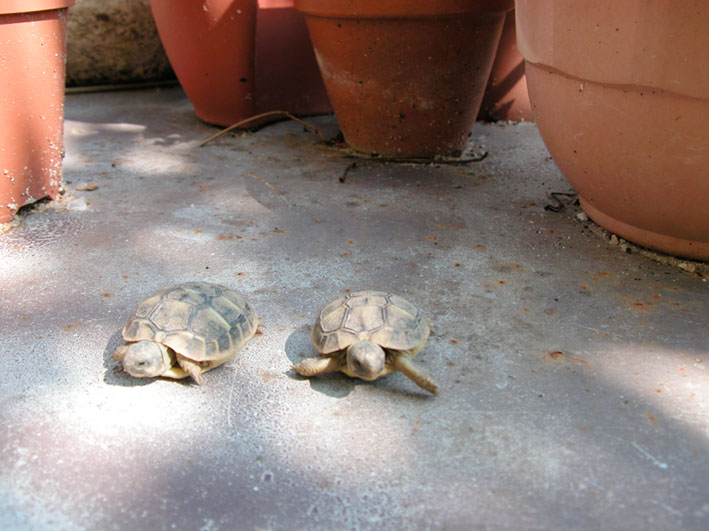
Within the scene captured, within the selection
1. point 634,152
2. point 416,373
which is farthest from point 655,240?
point 416,373

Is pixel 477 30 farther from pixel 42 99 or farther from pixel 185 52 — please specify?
pixel 42 99

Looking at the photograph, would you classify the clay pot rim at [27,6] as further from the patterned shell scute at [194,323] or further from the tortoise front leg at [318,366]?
Result: the tortoise front leg at [318,366]

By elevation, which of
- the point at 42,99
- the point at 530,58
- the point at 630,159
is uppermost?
the point at 530,58

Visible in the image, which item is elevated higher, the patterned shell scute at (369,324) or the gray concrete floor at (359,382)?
the patterned shell scute at (369,324)

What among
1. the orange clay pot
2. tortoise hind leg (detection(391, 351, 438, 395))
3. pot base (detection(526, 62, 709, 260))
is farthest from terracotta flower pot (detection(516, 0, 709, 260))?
the orange clay pot

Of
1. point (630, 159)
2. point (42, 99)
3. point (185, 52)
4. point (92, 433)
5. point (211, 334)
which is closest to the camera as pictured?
point (92, 433)

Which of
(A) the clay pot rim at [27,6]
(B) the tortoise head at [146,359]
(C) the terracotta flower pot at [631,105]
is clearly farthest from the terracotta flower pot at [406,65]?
(B) the tortoise head at [146,359]

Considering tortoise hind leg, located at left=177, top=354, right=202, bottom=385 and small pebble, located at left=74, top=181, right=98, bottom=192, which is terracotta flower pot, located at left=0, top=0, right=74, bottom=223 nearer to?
small pebble, located at left=74, top=181, right=98, bottom=192

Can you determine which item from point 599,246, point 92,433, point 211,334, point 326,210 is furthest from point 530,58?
point 92,433
